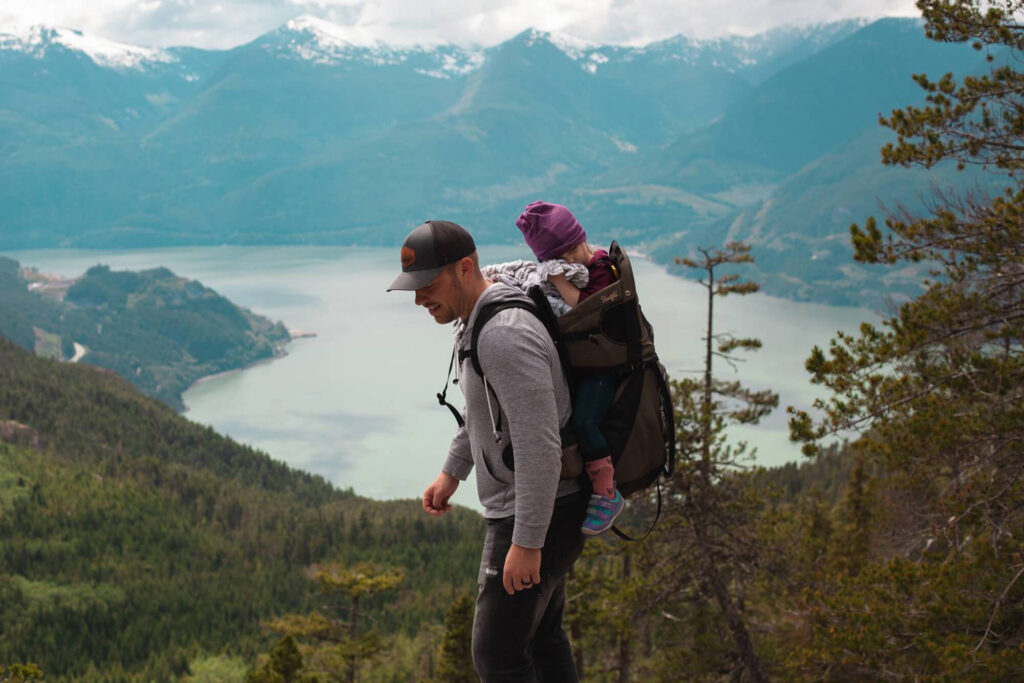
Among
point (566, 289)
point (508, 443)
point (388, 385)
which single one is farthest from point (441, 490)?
point (388, 385)

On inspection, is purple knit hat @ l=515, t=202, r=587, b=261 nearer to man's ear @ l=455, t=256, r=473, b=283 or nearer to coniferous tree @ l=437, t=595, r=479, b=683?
man's ear @ l=455, t=256, r=473, b=283

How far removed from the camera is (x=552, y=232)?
337 cm

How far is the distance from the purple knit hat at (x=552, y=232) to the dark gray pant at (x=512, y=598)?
3.22 feet

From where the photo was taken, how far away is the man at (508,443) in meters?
2.98

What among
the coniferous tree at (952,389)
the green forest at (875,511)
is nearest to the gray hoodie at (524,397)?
the green forest at (875,511)

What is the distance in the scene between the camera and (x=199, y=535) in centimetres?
9231

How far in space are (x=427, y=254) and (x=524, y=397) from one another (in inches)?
25.4

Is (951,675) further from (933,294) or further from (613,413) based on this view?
(613,413)

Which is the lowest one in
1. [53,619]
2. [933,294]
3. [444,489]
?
[53,619]

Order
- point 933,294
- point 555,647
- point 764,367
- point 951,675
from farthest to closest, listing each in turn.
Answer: point 764,367 → point 933,294 → point 951,675 → point 555,647

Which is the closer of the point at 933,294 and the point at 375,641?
the point at 933,294

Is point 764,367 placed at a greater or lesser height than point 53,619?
greater

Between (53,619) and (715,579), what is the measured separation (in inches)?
2936

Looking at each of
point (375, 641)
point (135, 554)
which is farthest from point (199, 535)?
point (375, 641)
